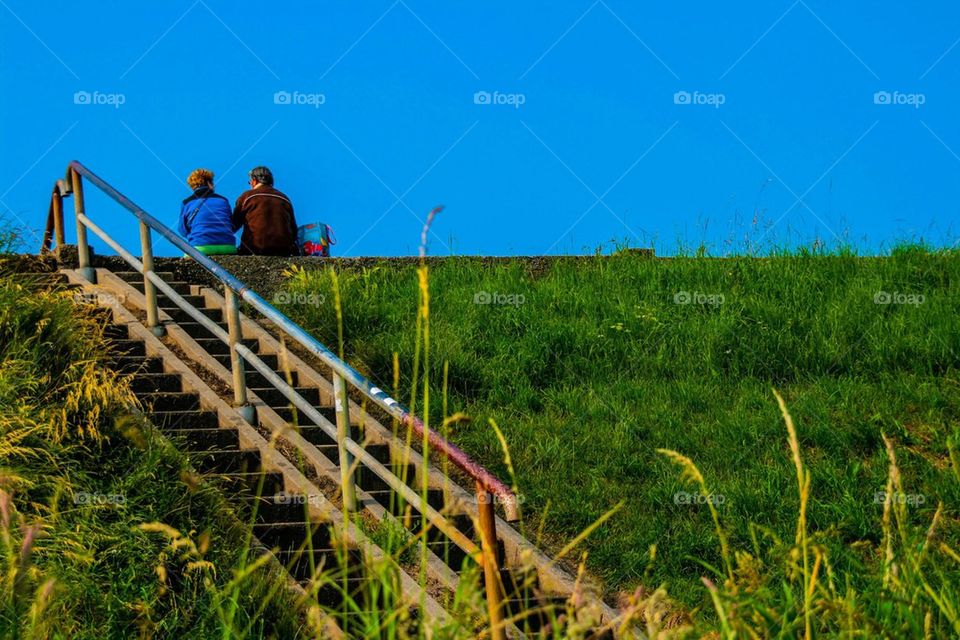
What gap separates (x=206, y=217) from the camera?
1181cm

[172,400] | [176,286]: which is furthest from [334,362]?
[176,286]

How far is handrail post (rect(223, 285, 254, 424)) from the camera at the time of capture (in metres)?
7.89

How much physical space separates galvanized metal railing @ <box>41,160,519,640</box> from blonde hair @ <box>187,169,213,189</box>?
1395 millimetres

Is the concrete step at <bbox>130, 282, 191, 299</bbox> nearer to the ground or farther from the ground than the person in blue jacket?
nearer to the ground

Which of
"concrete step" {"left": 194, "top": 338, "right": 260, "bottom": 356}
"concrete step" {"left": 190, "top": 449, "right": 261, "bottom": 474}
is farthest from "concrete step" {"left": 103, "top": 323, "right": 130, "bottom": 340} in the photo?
"concrete step" {"left": 190, "top": 449, "right": 261, "bottom": 474}

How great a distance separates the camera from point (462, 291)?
10.9 metres

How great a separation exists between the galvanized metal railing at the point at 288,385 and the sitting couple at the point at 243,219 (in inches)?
54.6

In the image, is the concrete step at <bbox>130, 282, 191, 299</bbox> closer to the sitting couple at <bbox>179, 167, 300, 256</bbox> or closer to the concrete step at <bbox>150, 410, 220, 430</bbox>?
the sitting couple at <bbox>179, 167, 300, 256</bbox>

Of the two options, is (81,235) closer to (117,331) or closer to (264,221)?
(117,331)

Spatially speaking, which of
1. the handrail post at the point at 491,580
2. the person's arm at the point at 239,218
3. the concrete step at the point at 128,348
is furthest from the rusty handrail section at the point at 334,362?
the person's arm at the point at 239,218

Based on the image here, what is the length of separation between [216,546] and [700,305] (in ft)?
20.3

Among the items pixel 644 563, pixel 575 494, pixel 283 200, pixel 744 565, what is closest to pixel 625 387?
pixel 575 494

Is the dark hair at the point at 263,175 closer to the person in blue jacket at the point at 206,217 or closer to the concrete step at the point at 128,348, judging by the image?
the person in blue jacket at the point at 206,217

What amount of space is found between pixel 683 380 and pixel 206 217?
5.78 metres
